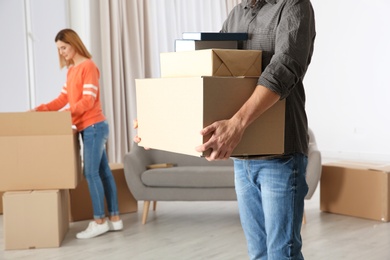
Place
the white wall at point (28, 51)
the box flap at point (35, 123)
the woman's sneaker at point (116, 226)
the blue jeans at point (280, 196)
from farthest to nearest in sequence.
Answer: the white wall at point (28, 51) < the woman's sneaker at point (116, 226) < the box flap at point (35, 123) < the blue jeans at point (280, 196)

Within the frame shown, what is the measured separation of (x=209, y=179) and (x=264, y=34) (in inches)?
101

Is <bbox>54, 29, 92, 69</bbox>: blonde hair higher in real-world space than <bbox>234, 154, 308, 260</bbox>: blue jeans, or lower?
higher

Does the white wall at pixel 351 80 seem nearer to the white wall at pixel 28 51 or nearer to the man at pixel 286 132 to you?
the white wall at pixel 28 51

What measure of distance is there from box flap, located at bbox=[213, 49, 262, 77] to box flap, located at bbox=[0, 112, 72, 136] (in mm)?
2223

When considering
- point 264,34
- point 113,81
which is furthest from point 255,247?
point 113,81

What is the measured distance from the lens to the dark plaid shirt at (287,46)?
1549 mm

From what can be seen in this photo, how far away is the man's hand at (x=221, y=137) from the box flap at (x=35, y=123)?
7.59ft

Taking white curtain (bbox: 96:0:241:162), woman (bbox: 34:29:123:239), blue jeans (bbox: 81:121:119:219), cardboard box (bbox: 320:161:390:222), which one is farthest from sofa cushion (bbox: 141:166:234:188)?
white curtain (bbox: 96:0:241:162)

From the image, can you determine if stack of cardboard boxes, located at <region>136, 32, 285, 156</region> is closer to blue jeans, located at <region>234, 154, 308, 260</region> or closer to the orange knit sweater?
blue jeans, located at <region>234, 154, 308, 260</region>

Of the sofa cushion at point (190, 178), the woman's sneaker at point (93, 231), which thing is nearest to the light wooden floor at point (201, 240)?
the woman's sneaker at point (93, 231)

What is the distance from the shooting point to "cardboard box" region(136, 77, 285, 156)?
152 cm

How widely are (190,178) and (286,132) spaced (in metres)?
2.57

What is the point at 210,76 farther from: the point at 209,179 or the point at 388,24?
the point at 388,24

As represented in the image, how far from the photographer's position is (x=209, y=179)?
13.7 ft
